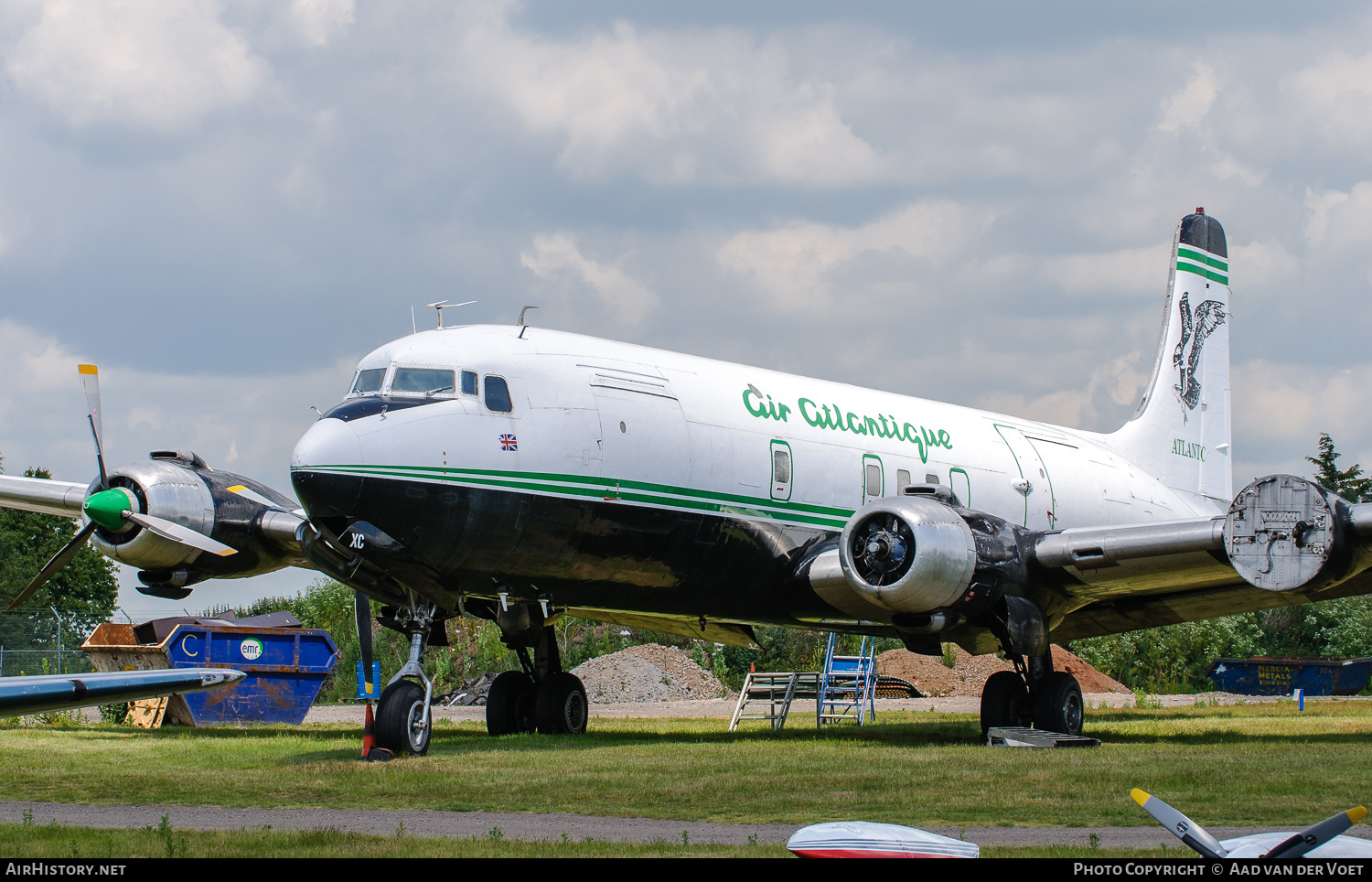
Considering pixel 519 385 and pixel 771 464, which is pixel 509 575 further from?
pixel 771 464

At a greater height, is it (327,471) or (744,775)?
(327,471)

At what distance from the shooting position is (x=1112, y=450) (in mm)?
22812

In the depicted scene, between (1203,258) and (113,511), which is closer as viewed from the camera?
(113,511)

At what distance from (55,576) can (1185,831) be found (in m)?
62.6

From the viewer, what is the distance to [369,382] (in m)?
14.1

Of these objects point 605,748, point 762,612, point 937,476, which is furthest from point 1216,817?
point 937,476

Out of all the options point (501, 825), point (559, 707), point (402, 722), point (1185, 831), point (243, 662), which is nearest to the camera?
point (1185, 831)

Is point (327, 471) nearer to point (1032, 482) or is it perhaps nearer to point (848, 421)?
point (848, 421)

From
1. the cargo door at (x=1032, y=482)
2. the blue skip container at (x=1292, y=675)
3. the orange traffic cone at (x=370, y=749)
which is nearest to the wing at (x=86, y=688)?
the orange traffic cone at (x=370, y=749)

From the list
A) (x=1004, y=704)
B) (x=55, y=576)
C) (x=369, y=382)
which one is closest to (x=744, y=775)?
(x=1004, y=704)

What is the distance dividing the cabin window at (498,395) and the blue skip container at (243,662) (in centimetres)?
854

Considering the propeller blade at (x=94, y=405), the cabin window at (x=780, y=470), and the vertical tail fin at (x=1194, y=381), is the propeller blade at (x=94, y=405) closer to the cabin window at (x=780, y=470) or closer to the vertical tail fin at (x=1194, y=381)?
the cabin window at (x=780, y=470)

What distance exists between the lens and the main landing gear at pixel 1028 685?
15.5 m

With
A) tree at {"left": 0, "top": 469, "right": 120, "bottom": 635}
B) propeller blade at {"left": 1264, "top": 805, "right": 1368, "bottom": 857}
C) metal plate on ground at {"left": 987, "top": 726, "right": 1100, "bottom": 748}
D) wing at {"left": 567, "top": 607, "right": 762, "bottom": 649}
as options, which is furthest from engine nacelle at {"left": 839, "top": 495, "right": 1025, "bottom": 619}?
tree at {"left": 0, "top": 469, "right": 120, "bottom": 635}
